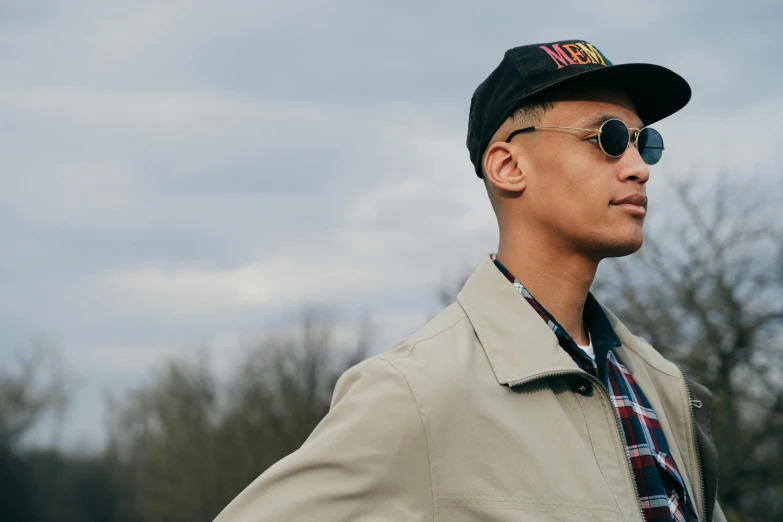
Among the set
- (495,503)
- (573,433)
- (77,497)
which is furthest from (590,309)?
(77,497)

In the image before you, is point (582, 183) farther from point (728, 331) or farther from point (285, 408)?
point (285, 408)

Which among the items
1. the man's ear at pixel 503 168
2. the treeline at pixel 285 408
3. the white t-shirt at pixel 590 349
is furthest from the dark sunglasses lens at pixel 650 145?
the treeline at pixel 285 408

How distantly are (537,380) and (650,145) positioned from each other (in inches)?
38.7

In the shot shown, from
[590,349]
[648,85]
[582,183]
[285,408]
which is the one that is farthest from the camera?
[285,408]

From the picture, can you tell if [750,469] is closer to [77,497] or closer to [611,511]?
[611,511]

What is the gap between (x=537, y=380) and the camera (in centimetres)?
253

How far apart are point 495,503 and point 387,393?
1.21ft

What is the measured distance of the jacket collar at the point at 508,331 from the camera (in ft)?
8.27

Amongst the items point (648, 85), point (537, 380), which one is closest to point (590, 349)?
point (537, 380)

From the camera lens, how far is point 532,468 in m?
2.33

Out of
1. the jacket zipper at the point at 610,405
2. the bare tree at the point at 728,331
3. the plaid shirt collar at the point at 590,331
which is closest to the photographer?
the jacket zipper at the point at 610,405

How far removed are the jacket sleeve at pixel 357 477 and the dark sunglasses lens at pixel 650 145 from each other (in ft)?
4.09

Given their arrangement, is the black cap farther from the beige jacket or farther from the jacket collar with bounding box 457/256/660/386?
the beige jacket

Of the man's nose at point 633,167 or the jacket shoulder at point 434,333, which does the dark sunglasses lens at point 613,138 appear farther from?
the jacket shoulder at point 434,333
